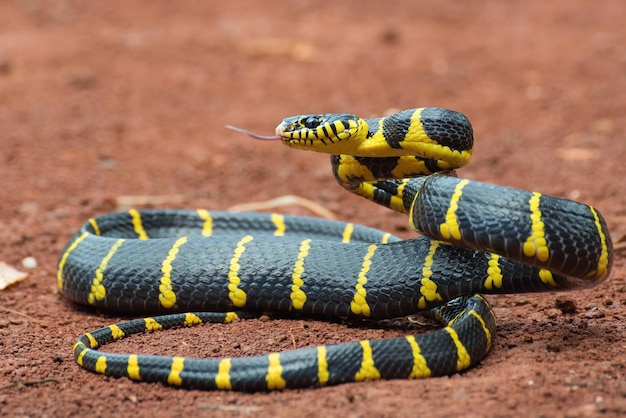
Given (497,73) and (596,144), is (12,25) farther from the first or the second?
(596,144)

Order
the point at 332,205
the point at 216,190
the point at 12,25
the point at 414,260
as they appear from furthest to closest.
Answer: the point at 12,25 < the point at 216,190 < the point at 332,205 < the point at 414,260

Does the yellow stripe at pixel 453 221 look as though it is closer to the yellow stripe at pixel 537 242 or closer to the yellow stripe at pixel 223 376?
the yellow stripe at pixel 537 242

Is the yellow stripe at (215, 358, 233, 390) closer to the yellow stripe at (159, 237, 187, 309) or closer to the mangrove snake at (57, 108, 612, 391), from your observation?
the mangrove snake at (57, 108, 612, 391)

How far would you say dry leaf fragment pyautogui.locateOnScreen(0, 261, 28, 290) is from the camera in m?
7.74

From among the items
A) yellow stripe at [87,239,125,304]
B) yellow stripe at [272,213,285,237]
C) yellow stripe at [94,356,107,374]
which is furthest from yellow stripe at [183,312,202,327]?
yellow stripe at [272,213,285,237]

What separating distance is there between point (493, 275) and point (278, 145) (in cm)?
701

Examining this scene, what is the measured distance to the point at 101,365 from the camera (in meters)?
5.61

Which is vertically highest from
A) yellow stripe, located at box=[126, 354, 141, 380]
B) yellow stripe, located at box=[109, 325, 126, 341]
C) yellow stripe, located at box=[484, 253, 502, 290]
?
yellow stripe, located at box=[484, 253, 502, 290]

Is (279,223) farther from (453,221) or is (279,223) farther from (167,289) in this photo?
(453,221)

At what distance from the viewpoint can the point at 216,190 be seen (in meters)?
11.0

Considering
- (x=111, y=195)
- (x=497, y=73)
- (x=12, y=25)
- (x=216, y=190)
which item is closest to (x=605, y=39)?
(x=497, y=73)

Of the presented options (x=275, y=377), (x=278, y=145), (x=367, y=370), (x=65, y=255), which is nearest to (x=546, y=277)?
(x=367, y=370)

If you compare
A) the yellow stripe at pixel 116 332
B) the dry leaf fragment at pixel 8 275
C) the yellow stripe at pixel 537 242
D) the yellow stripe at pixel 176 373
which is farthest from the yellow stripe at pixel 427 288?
the dry leaf fragment at pixel 8 275

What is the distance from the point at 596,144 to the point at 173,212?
663 centimetres
